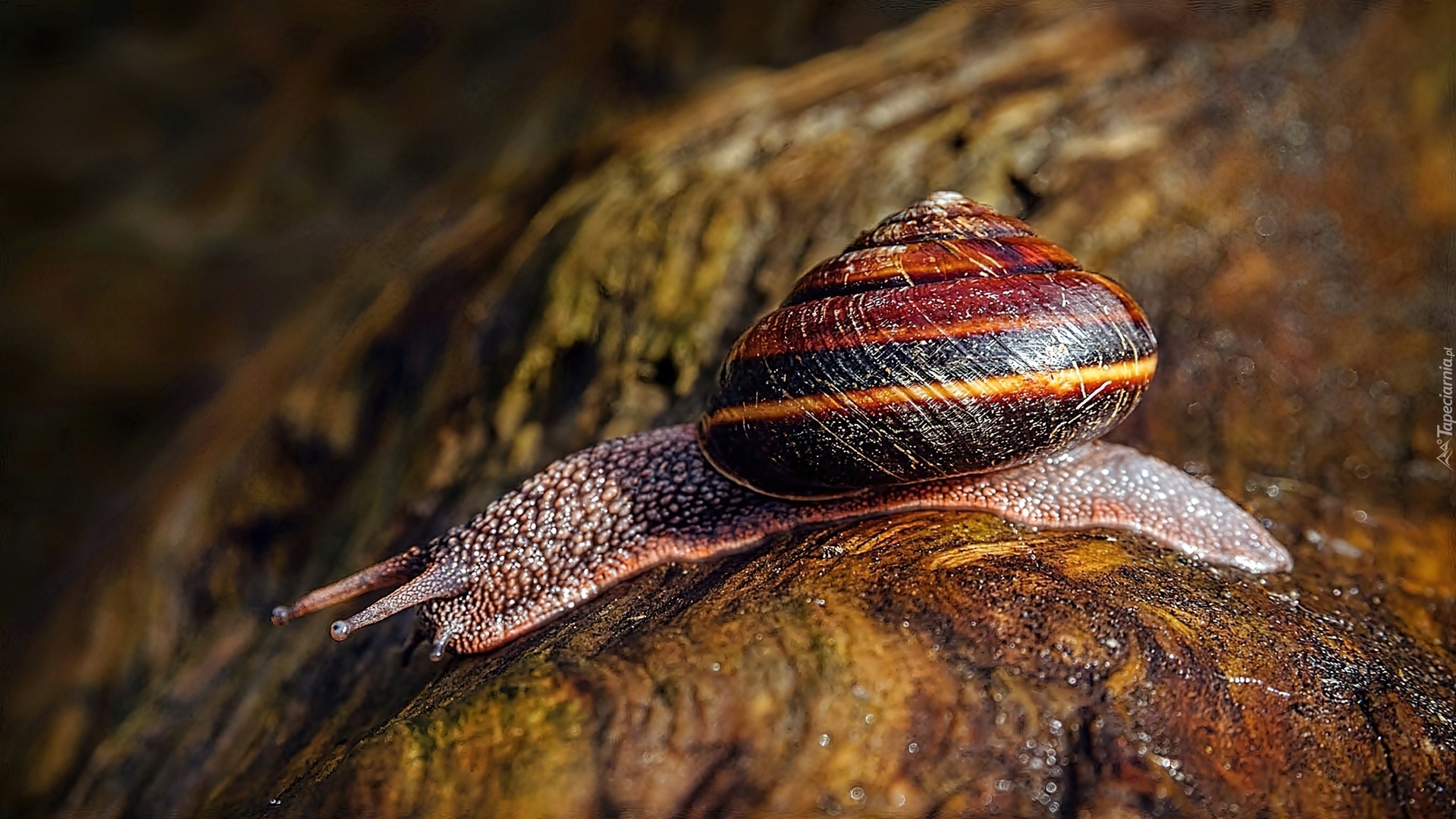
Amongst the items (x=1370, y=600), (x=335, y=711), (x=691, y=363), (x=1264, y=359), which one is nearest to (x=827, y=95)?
(x=691, y=363)

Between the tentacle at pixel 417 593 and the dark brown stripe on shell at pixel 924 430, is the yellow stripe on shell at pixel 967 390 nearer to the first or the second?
the dark brown stripe on shell at pixel 924 430

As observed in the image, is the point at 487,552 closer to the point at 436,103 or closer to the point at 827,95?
the point at 827,95

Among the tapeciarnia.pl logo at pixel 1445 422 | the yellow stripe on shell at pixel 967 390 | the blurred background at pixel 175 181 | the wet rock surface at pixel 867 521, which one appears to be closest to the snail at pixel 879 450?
the yellow stripe on shell at pixel 967 390

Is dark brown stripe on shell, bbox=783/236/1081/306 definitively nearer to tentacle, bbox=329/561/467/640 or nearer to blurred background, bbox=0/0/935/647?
tentacle, bbox=329/561/467/640

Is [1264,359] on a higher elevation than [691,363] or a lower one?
lower

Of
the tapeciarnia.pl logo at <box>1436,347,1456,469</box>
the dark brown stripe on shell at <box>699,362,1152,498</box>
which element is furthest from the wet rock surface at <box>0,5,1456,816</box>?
the dark brown stripe on shell at <box>699,362,1152,498</box>

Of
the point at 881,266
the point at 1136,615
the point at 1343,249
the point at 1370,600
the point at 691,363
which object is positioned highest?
the point at 881,266
